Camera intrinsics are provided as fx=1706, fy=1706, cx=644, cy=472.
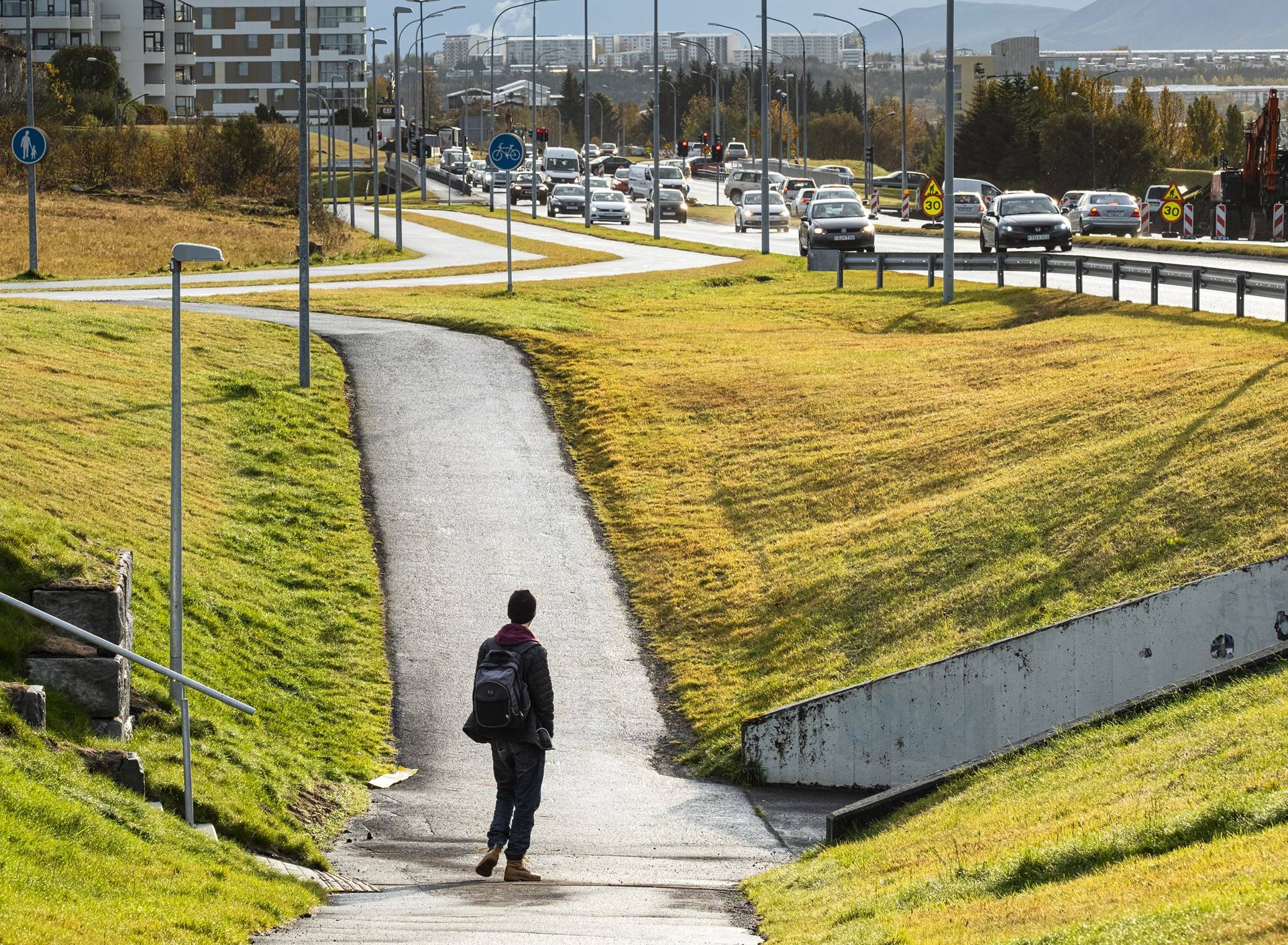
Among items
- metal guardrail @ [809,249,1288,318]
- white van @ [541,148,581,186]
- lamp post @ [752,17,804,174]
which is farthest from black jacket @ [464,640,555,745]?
lamp post @ [752,17,804,174]

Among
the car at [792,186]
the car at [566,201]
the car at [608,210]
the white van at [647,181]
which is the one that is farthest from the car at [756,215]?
the white van at [647,181]

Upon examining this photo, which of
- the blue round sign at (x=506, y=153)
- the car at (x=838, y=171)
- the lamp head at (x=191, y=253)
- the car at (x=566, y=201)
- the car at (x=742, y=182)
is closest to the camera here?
the lamp head at (x=191, y=253)

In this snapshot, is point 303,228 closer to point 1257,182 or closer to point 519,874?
point 519,874

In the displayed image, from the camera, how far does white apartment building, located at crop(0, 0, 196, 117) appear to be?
118312 millimetres

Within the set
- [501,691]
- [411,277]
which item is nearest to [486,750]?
[501,691]

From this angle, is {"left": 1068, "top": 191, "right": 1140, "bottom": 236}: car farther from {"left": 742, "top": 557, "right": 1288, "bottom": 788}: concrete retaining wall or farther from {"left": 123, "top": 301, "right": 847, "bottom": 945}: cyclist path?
{"left": 742, "top": 557, "right": 1288, "bottom": 788}: concrete retaining wall

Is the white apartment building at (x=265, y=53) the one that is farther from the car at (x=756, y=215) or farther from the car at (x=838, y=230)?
the car at (x=838, y=230)

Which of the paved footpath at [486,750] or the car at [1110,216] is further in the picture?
the car at [1110,216]

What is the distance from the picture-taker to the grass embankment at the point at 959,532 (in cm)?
732

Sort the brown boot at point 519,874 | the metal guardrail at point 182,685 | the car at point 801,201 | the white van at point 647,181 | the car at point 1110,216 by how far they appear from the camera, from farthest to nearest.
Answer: the white van at point 647,181 → the car at point 801,201 → the car at point 1110,216 → the brown boot at point 519,874 → the metal guardrail at point 182,685

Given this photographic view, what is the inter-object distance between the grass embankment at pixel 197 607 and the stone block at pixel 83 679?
106mm

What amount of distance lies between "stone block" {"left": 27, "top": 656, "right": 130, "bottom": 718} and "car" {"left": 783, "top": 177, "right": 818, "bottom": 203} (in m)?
68.1

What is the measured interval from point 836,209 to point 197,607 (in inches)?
1396

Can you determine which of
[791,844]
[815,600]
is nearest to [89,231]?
[815,600]
